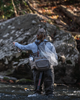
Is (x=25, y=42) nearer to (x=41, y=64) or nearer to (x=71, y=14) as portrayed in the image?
(x=41, y=64)

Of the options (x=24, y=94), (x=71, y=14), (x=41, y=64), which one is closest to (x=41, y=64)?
(x=41, y=64)

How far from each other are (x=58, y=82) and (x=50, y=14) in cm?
911

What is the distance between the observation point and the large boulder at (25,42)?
7410 millimetres

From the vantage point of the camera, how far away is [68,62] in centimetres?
746

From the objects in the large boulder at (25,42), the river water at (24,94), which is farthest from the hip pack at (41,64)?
the large boulder at (25,42)

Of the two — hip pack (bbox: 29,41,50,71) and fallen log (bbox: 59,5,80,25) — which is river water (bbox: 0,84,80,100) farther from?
fallen log (bbox: 59,5,80,25)

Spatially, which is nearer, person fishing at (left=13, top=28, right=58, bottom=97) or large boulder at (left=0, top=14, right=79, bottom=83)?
person fishing at (left=13, top=28, right=58, bottom=97)

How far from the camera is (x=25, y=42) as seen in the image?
818 cm

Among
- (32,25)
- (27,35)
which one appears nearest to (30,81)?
(27,35)

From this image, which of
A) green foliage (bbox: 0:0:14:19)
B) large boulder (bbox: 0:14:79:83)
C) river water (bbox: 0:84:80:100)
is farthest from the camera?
green foliage (bbox: 0:0:14:19)

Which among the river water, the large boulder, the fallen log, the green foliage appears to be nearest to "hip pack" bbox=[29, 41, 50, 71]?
the river water

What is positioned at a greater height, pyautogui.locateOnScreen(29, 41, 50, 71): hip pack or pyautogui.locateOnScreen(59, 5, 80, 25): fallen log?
pyautogui.locateOnScreen(29, 41, 50, 71): hip pack

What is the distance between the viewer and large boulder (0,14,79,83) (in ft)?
24.3

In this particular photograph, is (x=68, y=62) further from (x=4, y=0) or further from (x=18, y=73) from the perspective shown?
(x=4, y=0)
